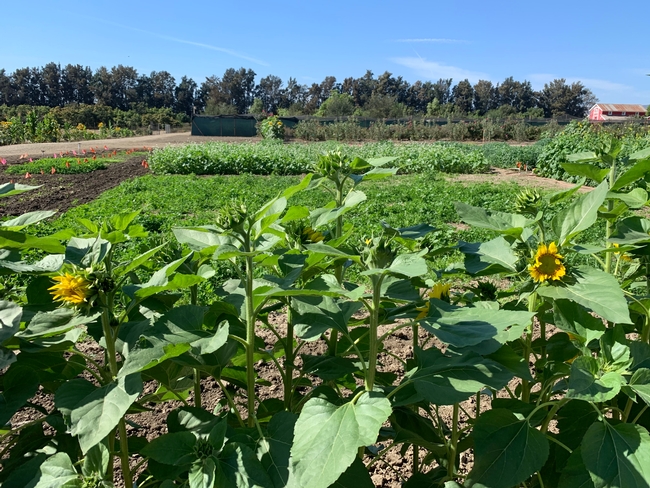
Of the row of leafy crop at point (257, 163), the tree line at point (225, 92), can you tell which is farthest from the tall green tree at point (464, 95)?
the row of leafy crop at point (257, 163)

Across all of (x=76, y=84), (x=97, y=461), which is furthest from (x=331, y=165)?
(x=76, y=84)

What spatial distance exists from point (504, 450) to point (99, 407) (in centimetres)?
71

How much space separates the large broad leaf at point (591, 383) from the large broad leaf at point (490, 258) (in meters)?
0.24

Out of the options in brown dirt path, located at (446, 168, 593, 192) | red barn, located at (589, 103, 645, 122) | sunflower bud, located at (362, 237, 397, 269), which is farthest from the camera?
red barn, located at (589, 103, 645, 122)

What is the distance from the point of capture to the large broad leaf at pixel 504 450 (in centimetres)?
89

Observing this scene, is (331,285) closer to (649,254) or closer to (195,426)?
(195,426)

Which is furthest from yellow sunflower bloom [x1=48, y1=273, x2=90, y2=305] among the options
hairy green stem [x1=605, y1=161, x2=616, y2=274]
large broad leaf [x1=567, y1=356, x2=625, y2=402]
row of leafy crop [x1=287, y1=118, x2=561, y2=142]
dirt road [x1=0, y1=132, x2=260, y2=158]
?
row of leafy crop [x1=287, y1=118, x2=561, y2=142]

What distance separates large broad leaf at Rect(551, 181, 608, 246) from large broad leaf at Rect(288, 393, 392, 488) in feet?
1.72

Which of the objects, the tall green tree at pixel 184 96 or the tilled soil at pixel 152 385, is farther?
the tall green tree at pixel 184 96

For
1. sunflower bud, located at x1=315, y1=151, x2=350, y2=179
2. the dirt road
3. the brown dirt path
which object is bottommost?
the dirt road

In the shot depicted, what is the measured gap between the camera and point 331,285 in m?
0.94

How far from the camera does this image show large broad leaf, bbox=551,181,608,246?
1.00 m

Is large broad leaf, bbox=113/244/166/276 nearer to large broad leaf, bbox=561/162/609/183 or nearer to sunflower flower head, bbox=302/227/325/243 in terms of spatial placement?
sunflower flower head, bbox=302/227/325/243

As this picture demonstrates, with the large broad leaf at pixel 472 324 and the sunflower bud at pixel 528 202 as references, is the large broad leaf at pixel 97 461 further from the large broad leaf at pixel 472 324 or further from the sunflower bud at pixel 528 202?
the sunflower bud at pixel 528 202
